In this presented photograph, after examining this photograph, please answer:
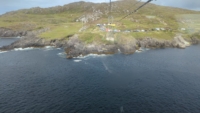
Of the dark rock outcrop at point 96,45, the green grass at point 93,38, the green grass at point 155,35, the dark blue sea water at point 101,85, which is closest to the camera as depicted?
the dark blue sea water at point 101,85

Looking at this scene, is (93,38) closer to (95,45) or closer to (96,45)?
(95,45)

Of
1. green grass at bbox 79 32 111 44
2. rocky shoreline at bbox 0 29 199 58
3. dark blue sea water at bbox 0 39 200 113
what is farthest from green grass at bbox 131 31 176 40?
dark blue sea water at bbox 0 39 200 113

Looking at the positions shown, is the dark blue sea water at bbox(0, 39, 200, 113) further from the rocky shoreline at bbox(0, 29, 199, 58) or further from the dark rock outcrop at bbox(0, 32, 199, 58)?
the rocky shoreline at bbox(0, 29, 199, 58)

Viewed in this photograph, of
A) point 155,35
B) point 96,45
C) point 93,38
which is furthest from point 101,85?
point 155,35

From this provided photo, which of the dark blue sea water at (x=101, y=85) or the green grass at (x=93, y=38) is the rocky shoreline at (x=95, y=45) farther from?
the dark blue sea water at (x=101, y=85)

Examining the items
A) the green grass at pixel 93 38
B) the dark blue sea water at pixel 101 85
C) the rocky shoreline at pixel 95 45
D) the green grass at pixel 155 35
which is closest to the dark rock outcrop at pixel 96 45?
the rocky shoreline at pixel 95 45

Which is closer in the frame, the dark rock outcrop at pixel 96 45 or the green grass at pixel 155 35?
the dark rock outcrop at pixel 96 45
